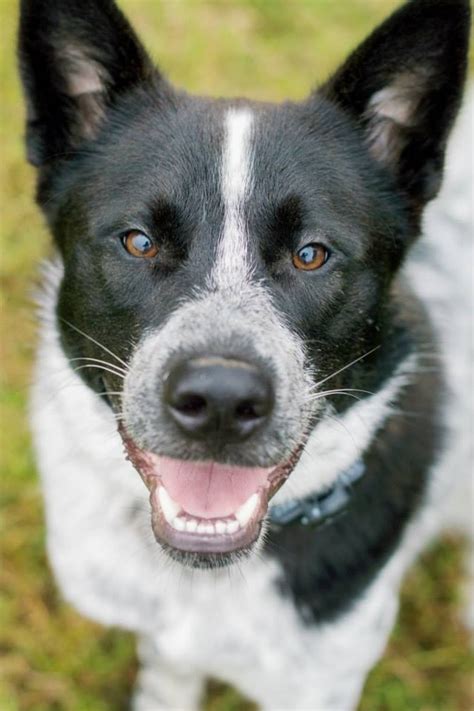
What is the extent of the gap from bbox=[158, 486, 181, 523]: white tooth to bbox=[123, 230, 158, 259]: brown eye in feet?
2.11

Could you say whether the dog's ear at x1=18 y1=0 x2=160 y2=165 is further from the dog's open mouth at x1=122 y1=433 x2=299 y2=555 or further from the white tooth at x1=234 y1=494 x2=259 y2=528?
the white tooth at x1=234 y1=494 x2=259 y2=528

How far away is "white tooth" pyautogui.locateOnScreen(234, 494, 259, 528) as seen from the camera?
247 centimetres

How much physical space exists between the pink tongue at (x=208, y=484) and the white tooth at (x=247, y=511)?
0.02 meters

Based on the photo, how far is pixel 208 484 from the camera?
8.31 feet

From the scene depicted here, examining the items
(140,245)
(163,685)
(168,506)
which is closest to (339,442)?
(168,506)

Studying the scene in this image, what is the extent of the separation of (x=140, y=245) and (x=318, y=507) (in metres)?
1.05

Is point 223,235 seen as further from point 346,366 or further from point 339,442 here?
point 339,442

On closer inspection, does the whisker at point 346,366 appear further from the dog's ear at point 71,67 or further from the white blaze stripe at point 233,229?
the dog's ear at point 71,67

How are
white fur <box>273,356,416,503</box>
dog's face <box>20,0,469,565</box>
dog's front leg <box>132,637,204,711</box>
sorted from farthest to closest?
dog's front leg <box>132,637,204,711</box> < white fur <box>273,356,416,503</box> < dog's face <box>20,0,469,565</box>

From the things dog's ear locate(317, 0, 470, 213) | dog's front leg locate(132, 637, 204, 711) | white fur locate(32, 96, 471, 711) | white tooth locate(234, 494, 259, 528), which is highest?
dog's ear locate(317, 0, 470, 213)

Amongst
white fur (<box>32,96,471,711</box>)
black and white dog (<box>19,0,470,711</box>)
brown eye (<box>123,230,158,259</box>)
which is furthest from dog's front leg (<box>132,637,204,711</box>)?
Answer: brown eye (<box>123,230,158,259</box>)

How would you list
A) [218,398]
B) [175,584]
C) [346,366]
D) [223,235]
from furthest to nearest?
[175,584], [346,366], [223,235], [218,398]

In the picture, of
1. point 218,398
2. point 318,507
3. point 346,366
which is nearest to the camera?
point 218,398

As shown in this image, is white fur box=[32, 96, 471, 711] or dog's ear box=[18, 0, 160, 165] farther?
white fur box=[32, 96, 471, 711]
